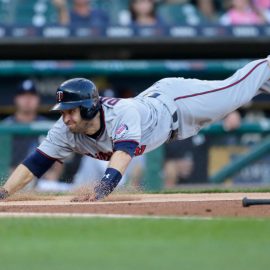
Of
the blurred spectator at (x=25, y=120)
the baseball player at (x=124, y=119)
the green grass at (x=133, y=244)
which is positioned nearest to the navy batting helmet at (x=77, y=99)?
the baseball player at (x=124, y=119)

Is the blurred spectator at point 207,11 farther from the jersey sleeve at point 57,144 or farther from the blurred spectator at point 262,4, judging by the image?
the jersey sleeve at point 57,144

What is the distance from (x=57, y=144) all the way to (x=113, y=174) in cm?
82

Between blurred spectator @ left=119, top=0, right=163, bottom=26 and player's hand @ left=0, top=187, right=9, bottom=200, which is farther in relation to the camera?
blurred spectator @ left=119, top=0, right=163, bottom=26

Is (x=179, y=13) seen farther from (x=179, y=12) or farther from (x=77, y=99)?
(x=77, y=99)

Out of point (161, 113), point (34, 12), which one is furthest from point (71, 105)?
point (34, 12)

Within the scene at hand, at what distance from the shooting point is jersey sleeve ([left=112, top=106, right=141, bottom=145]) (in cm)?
725

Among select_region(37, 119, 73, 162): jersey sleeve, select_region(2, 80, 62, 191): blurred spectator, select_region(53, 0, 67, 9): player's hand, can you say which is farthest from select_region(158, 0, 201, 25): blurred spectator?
select_region(37, 119, 73, 162): jersey sleeve

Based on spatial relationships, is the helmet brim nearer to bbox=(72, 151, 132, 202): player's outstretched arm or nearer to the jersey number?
bbox=(72, 151, 132, 202): player's outstretched arm

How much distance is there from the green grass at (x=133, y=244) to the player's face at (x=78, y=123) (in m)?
1.31

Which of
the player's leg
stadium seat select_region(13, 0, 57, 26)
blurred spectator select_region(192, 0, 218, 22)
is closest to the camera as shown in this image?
the player's leg

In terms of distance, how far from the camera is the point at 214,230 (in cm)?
573

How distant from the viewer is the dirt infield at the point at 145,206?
262 inches

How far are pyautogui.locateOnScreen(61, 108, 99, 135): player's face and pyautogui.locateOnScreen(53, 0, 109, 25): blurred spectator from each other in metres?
5.03

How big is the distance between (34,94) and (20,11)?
286 cm
